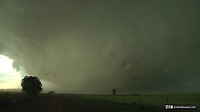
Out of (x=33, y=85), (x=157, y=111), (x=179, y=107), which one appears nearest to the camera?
(x=179, y=107)

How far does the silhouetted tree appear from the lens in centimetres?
10656

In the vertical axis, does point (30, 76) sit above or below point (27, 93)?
above

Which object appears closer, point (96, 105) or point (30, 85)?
point (96, 105)

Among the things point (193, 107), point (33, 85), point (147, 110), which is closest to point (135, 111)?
point (147, 110)

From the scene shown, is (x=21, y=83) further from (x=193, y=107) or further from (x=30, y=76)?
(x=193, y=107)

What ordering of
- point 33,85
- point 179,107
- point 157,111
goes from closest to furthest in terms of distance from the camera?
point 179,107 → point 157,111 → point 33,85

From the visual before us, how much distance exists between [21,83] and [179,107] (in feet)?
328

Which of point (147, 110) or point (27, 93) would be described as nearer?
point (147, 110)

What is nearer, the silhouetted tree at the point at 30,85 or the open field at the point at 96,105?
the open field at the point at 96,105

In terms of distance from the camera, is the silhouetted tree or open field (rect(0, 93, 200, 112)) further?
the silhouetted tree

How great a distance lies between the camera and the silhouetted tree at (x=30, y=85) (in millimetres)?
106562

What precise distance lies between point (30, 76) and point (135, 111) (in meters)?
88.9

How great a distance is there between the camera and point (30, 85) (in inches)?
4190

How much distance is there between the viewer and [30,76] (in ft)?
360
